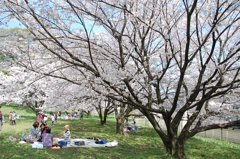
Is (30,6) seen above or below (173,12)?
below

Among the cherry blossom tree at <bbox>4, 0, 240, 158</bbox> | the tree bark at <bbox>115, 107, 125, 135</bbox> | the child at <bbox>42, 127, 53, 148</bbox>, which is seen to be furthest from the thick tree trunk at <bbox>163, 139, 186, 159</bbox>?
the tree bark at <bbox>115, 107, 125, 135</bbox>

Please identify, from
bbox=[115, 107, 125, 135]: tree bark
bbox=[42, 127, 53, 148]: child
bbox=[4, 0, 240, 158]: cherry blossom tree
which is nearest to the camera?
bbox=[4, 0, 240, 158]: cherry blossom tree

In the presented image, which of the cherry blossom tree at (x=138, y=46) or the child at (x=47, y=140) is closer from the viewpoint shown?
the cherry blossom tree at (x=138, y=46)

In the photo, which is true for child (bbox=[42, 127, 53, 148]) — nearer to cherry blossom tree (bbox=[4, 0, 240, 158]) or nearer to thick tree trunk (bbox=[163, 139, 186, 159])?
cherry blossom tree (bbox=[4, 0, 240, 158])

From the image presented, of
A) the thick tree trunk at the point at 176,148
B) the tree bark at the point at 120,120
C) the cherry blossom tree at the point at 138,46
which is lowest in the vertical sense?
the thick tree trunk at the point at 176,148

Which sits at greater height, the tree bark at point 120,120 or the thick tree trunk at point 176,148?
the tree bark at point 120,120

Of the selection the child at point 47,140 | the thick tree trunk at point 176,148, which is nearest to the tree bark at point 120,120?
the child at point 47,140

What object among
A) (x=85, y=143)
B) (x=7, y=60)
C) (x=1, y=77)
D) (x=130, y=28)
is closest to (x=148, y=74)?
(x=130, y=28)

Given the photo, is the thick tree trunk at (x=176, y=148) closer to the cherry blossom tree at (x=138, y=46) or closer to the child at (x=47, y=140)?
the cherry blossom tree at (x=138, y=46)

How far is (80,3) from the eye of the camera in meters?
8.58

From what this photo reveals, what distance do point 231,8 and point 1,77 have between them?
27.6 m

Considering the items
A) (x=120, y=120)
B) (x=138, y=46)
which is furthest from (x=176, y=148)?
(x=120, y=120)

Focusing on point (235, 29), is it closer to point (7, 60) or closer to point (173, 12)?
point (173, 12)

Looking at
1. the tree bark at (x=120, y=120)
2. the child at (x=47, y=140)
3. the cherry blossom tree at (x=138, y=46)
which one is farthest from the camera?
the tree bark at (x=120, y=120)
